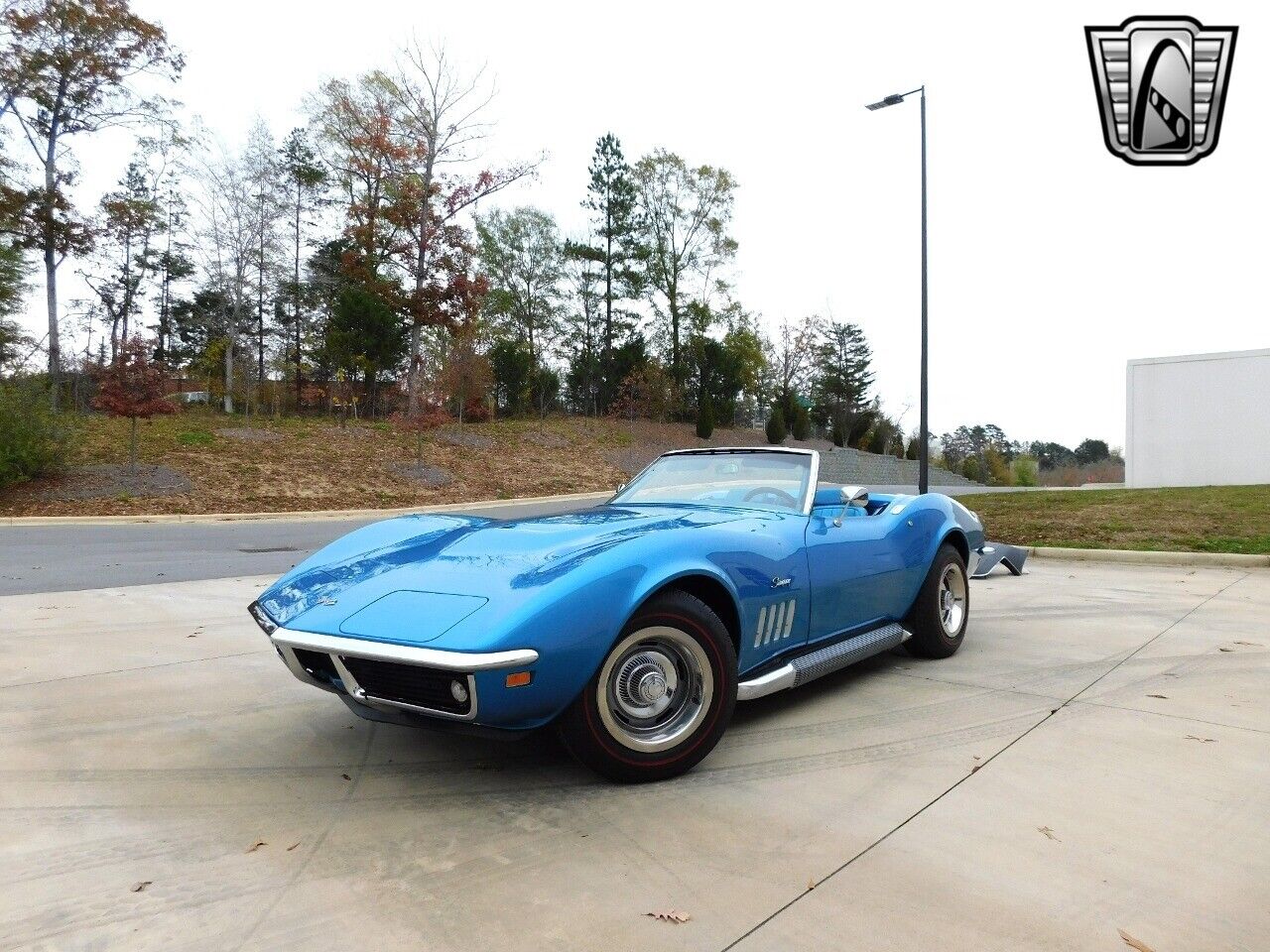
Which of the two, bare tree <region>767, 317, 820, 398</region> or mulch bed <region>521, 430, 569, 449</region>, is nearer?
mulch bed <region>521, 430, 569, 449</region>

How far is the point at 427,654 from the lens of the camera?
235 cm

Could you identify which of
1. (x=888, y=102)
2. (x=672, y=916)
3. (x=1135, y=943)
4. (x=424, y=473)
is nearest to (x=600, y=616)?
(x=672, y=916)

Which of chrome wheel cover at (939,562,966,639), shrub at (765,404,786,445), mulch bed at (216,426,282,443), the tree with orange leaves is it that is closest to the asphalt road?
the tree with orange leaves

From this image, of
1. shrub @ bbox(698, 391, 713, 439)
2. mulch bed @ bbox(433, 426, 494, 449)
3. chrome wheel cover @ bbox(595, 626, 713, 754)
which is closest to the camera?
chrome wheel cover @ bbox(595, 626, 713, 754)

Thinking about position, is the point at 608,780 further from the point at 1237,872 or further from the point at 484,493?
the point at 484,493

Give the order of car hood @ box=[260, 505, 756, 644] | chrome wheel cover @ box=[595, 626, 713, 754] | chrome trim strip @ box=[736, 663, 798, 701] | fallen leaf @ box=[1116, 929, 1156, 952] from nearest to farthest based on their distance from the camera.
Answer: fallen leaf @ box=[1116, 929, 1156, 952]
car hood @ box=[260, 505, 756, 644]
chrome wheel cover @ box=[595, 626, 713, 754]
chrome trim strip @ box=[736, 663, 798, 701]

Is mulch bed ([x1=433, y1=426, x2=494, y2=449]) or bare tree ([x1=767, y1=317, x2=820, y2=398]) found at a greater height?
bare tree ([x1=767, y1=317, x2=820, y2=398])

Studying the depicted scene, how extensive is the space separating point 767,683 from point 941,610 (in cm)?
192

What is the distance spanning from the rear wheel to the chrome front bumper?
2.82m

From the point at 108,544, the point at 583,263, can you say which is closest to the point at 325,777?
the point at 108,544

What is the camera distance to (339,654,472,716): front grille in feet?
7.88

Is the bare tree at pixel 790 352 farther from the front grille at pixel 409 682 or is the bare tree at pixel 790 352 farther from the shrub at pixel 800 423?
the front grille at pixel 409 682

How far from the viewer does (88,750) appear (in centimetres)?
312

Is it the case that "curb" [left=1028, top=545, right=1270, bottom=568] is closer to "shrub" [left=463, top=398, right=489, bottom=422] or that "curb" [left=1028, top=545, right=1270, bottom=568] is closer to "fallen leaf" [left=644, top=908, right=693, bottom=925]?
"fallen leaf" [left=644, top=908, right=693, bottom=925]
